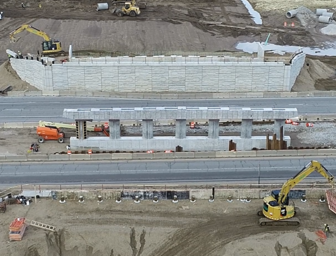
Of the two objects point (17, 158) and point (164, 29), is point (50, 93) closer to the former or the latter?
point (17, 158)

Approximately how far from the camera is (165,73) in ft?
175

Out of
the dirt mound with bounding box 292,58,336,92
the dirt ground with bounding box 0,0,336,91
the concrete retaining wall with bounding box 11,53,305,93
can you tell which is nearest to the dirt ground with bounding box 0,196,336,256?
the concrete retaining wall with bounding box 11,53,305,93

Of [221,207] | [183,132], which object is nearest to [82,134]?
[183,132]

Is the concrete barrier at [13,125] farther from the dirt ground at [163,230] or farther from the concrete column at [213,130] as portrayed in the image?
the concrete column at [213,130]

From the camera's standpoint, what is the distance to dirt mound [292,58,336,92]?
57.4 metres

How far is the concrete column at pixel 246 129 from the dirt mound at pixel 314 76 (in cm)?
1579

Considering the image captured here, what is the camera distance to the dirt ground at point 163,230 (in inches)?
1147

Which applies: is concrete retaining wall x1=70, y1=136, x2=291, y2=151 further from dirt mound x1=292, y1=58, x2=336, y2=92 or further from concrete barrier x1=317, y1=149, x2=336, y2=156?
dirt mound x1=292, y1=58, x2=336, y2=92

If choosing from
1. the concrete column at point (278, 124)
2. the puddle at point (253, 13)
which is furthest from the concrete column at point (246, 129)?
the puddle at point (253, 13)

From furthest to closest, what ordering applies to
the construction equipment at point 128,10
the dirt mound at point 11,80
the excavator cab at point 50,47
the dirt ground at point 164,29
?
the construction equipment at point 128,10
the dirt ground at point 164,29
the excavator cab at point 50,47
the dirt mound at point 11,80

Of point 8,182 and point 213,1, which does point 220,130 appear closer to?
point 8,182

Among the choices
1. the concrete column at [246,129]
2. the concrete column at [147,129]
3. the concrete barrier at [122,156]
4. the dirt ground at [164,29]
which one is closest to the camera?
the concrete barrier at [122,156]

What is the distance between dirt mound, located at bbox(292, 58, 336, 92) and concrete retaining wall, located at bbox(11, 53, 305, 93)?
11.5ft

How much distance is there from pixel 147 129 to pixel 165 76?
12.9 metres
